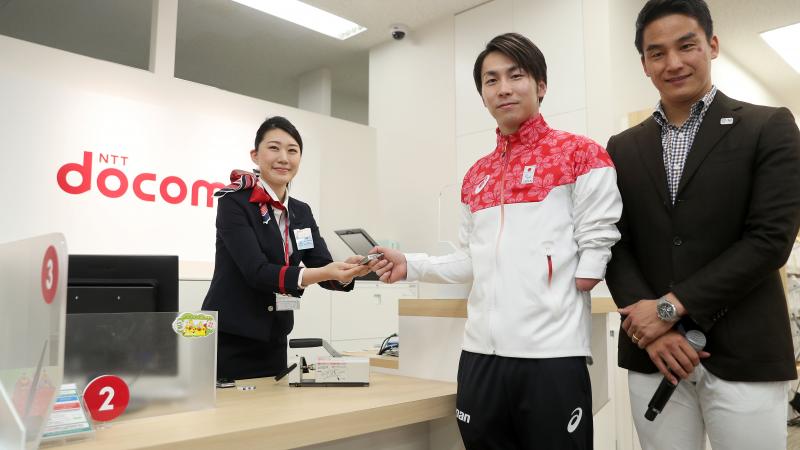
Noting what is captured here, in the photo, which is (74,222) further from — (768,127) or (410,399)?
(768,127)

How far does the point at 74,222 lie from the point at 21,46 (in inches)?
48.7

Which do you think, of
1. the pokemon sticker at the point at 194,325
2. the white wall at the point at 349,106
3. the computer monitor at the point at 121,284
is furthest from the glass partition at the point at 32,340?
the white wall at the point at 349,106

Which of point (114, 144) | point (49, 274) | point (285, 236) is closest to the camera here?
point (49, 274)

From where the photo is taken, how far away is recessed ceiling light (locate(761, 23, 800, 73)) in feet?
17.6

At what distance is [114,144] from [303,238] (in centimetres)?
256

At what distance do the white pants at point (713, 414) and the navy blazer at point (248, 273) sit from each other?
1101 mm

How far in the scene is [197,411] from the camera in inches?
52.5

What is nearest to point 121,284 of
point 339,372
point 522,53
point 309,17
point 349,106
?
point 339,372

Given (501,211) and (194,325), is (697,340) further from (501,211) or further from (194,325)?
(194,325)

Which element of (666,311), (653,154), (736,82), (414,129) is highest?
(736,82)

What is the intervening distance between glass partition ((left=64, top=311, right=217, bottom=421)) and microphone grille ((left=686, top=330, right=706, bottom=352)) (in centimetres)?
109

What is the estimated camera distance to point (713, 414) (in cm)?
123

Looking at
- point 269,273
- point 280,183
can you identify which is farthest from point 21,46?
point 269,273

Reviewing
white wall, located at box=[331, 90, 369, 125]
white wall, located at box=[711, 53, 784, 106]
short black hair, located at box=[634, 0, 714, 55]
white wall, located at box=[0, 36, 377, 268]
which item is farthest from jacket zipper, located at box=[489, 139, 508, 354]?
white wall, located at box=[331, 90, 369, 125]
